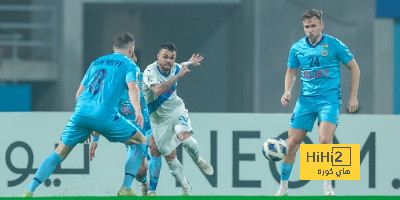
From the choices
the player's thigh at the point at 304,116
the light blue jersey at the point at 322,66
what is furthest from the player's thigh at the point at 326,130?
the light blue jersey at the point at 322,66

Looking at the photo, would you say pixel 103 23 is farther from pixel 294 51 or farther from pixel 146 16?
pixel 294 51

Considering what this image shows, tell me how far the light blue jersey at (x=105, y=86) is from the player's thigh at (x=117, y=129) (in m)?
0.06

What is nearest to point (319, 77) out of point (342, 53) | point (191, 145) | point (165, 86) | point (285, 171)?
point (342, 53)

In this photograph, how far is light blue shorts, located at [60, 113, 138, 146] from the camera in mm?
12258

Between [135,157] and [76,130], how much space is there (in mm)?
762

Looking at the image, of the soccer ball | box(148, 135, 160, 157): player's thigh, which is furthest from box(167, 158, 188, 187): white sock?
the soccer ball

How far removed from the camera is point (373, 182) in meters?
16.0

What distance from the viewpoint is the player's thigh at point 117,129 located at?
40.3 feet

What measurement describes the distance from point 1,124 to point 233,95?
10.6m

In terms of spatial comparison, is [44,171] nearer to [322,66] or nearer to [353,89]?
[322,66]

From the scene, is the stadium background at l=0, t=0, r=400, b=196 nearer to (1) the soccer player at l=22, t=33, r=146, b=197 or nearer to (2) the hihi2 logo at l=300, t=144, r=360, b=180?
(2) the hihi2 logo at l=300, t=144, r=360, b=180

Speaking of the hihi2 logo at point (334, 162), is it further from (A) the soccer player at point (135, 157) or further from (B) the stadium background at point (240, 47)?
(B) the stadium background at point (240, 47)

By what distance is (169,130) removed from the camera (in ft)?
47.6

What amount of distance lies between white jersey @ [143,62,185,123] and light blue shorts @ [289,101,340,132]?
1613mm
